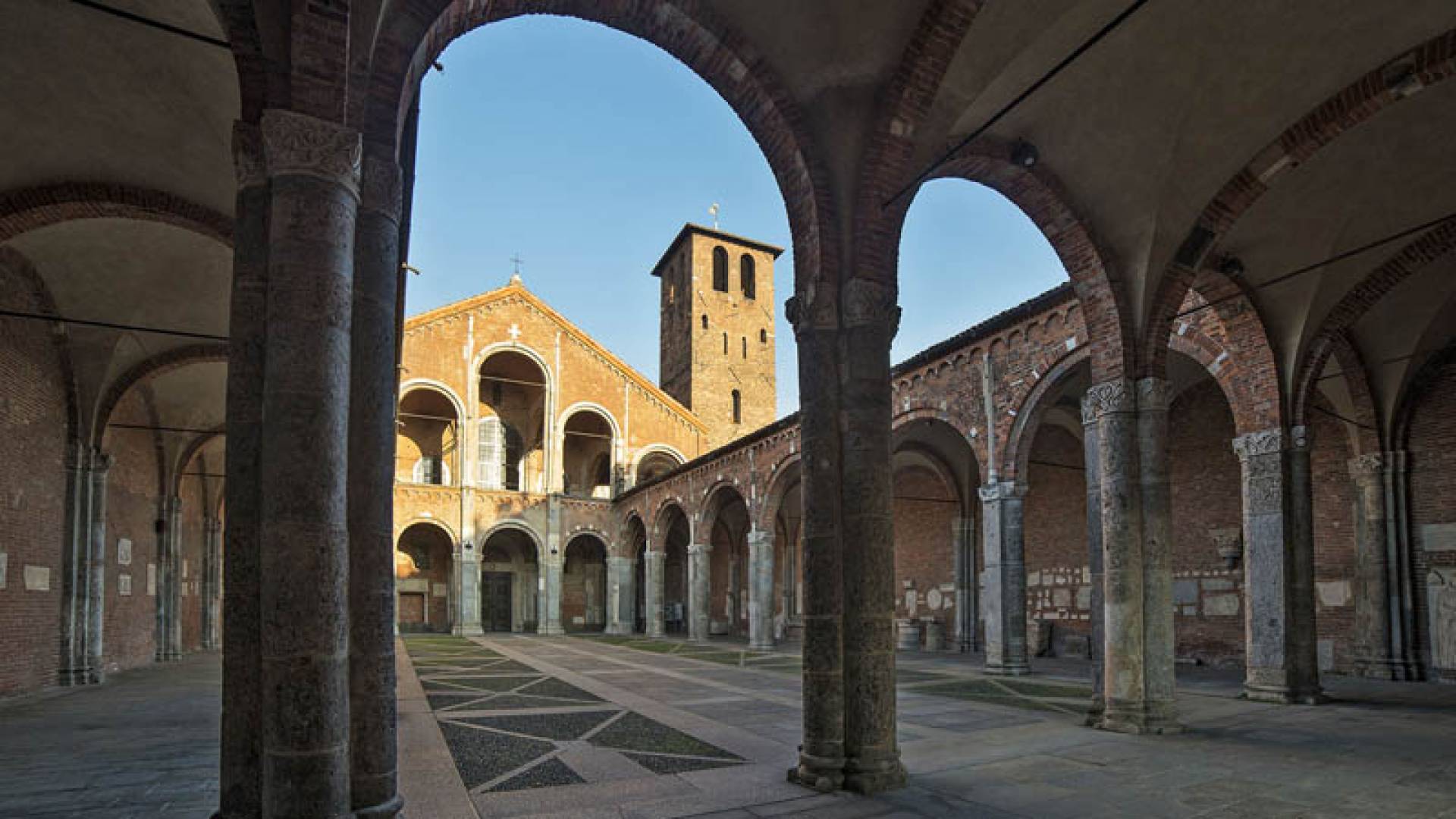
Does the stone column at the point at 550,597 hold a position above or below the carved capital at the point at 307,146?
below

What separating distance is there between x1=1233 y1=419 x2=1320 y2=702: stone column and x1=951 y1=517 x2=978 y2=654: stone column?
32.4 ft

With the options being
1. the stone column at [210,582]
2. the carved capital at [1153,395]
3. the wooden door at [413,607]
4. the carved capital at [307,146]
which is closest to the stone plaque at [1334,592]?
the carved capital at [1153,395]

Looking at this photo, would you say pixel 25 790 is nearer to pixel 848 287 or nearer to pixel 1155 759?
pixel 848 287

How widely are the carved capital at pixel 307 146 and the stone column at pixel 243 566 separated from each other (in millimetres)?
657

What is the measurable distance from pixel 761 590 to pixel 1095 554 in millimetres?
14914

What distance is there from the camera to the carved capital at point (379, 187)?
4988 mm

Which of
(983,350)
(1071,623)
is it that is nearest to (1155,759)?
(983,350)

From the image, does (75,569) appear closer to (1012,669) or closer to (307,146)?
(307,146)

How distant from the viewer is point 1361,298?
1116 cm

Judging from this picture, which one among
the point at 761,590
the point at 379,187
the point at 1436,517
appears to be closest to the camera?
the point at 379,187

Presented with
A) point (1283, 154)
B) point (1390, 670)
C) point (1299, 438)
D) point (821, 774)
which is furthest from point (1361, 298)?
point (821, 774)

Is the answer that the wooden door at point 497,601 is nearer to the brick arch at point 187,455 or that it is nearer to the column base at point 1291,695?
the brick arch at point 187,455

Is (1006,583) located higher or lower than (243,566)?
lower

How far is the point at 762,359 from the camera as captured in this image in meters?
44.6
